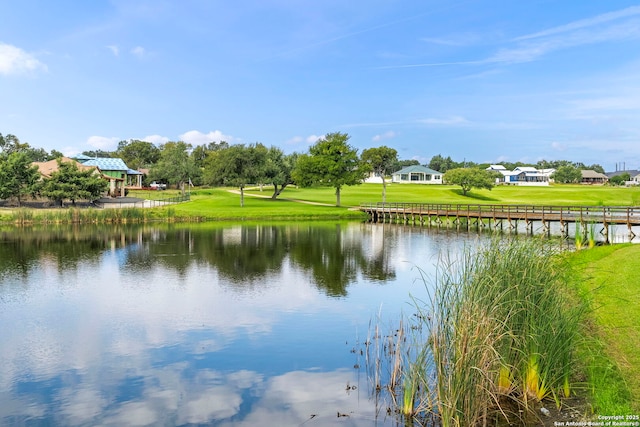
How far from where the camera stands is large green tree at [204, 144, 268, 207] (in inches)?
2813

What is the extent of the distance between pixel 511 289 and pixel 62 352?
11.8 metres

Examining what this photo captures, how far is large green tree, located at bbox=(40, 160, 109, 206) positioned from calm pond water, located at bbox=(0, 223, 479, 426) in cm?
3021

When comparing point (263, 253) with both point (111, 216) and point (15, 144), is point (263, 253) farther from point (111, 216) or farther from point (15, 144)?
point (15, 144)

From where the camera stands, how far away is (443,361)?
29.2 feet

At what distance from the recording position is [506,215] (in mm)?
50375

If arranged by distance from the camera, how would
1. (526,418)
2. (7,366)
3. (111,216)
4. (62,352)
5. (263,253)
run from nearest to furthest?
(526,418)
(7,366)
(62,352)
(263,253)
(111,216)

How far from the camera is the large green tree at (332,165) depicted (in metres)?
72.4

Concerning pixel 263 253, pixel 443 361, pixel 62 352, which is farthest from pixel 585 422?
pixel 263 253

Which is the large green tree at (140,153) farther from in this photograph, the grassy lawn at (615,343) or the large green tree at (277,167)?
the grassy lawn at (615,343)

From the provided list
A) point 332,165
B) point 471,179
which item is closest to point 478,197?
point 471,179

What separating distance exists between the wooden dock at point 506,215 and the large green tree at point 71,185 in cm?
3376

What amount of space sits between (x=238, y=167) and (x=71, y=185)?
69.3 ft

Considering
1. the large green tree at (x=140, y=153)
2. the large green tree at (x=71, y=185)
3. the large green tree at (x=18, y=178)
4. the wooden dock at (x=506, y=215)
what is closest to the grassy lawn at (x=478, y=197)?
the wooden dock at (x=506, y=215)

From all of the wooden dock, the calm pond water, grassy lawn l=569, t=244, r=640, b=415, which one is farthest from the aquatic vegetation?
the wooden dock
